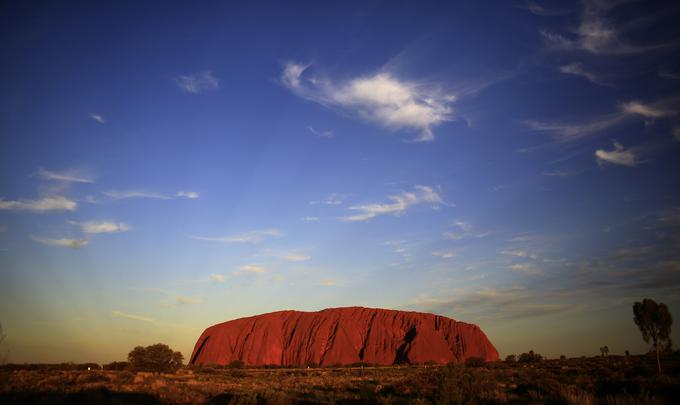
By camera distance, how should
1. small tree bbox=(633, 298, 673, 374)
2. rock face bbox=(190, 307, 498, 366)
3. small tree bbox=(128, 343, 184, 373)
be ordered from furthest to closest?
1. rock face bbox=(190, 307, 498, 366)
2. small tree bbox=(128, 343, 184, 373)
3. small tree bbox=(633, 298, 673, 374)

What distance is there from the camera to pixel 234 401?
536 inches

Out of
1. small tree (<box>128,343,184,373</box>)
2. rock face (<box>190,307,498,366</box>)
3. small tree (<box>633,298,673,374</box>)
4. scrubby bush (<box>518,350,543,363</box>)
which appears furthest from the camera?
rock face (<box>190,307,498,366</box>)

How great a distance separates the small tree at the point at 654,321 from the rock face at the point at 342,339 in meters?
43.3

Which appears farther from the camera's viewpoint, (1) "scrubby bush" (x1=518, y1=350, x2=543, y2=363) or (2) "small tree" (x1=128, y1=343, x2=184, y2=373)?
(1) "scrubby bush" (x1=518, y1=350, x2=543, y2=363)

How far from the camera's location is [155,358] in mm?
44781

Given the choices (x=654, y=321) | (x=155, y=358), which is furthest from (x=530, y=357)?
(x=155, y=358)

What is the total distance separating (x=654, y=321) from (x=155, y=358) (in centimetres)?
5031

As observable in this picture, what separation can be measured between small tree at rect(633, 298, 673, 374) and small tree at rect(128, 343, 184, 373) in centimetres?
4642

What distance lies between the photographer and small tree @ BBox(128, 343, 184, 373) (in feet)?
141

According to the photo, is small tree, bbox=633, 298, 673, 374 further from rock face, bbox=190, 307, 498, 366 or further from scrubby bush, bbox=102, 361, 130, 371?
scrubby bush, bbox=102, 361, 130, 371

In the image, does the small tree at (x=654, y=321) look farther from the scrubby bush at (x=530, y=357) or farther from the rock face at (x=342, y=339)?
the rock face at (x=342, y=339)

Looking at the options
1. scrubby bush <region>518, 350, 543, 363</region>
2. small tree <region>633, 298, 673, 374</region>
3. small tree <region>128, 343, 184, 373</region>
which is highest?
small tree <region>633, 298, 673, 374</region>

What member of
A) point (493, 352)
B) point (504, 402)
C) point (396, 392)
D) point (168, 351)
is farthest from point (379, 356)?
point (504, 402)

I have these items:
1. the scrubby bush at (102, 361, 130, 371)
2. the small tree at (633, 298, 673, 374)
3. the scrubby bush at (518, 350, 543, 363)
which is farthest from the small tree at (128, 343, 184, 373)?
the scrubby bush at (518, 350, 543, 363)
